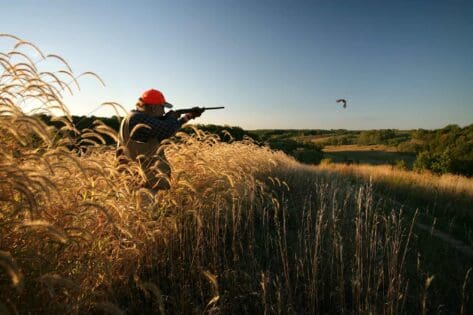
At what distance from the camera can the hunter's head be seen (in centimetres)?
436

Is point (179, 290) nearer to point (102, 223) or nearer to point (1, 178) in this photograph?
point (102, 223)

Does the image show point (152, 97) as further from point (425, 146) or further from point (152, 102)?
point (425, 146)

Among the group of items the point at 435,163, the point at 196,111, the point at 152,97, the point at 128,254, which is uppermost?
the point at 152,97

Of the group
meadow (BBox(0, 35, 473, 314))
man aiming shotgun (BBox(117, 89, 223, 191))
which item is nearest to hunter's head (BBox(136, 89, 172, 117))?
→ man aiming shotgun (BBox(117, 89, 223, 191))

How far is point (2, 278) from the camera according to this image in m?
1.53

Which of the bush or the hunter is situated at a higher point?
the hunter

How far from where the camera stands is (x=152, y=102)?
172 inches

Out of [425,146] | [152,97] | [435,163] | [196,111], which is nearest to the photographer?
[152,97]

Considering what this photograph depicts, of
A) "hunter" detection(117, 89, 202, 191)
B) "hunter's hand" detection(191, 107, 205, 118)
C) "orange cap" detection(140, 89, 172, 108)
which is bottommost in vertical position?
"hunter" detection(117, 89, 202, 191)

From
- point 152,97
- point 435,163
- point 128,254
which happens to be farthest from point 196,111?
point 435,163

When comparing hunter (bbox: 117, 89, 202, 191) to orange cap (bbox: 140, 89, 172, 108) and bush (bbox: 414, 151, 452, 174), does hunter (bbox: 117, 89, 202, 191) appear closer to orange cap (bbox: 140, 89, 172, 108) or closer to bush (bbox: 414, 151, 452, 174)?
orange cap (bbox: 140, 89, 172, 108)

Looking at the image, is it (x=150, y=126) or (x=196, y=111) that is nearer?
(x=150, y=126)

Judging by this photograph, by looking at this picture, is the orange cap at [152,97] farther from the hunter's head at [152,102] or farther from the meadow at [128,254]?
the meadow at [128,254]

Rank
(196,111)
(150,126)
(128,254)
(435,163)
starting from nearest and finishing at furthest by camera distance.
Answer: (128,254)
(150,126)
(196,111)
(435,163)
